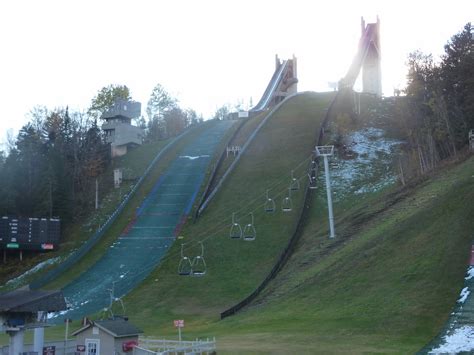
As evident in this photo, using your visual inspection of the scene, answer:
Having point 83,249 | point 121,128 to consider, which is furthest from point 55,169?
point 121,128

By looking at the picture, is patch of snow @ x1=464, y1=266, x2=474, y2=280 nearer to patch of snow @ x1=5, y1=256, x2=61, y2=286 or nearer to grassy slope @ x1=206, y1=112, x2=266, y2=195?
patch of snow @ x1=5, y1=256, x2=61, y2=286

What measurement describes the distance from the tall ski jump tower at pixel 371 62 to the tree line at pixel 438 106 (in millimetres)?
29692

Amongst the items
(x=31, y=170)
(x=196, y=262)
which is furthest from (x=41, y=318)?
(x=31, y=170)

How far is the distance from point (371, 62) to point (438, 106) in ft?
149

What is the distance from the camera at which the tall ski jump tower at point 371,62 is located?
95.9 meters

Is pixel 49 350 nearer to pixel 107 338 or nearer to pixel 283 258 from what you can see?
pixel 107 338

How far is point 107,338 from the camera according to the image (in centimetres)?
2486

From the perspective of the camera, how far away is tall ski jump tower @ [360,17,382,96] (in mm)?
95875

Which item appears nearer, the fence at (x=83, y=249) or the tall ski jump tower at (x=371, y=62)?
the fence at (x=83, y=249)

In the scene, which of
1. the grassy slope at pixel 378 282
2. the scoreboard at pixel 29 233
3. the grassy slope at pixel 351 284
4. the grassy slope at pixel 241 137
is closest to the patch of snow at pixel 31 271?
the scoreboard at pixel 29 233

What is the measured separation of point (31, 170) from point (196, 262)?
911 inches

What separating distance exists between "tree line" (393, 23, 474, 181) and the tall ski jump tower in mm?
29692

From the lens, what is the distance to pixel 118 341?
24844 millimetres

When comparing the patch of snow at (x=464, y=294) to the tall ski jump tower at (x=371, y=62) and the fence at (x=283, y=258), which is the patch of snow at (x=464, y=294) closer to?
the fence at (x=283, y=258)
